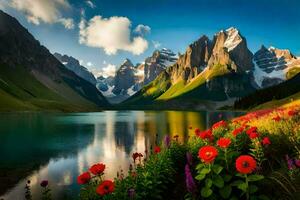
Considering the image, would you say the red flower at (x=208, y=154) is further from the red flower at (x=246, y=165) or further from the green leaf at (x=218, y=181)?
the green leaf at (x=218, y=181)

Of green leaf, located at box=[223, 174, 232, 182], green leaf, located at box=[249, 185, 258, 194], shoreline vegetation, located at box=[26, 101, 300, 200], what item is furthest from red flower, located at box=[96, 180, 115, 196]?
green leaf, located at box=[249, 185, 258, 194]

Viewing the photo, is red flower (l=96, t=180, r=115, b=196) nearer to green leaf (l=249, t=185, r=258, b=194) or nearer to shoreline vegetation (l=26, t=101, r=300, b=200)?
shoreline vegetation (l=26, t=101, r=300, b=200)

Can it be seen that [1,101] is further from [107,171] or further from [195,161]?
[195,161]

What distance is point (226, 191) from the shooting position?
830 centimetres

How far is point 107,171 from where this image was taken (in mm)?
31594

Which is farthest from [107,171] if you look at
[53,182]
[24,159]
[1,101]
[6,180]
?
[1,101]

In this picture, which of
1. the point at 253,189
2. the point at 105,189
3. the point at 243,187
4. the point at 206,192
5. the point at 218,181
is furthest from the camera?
the point at 218,181

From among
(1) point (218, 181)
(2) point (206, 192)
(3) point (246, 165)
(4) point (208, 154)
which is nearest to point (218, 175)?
(1) point (218, 181)

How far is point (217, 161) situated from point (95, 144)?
46.0m

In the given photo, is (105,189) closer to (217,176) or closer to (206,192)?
(206,192)

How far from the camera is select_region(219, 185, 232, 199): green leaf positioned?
8.20 meters

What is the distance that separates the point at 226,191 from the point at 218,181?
0.31 m

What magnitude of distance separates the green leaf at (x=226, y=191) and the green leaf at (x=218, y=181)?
8.0 inches

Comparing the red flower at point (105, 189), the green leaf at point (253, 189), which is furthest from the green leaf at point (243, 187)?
the red flower at point (105, 189)
